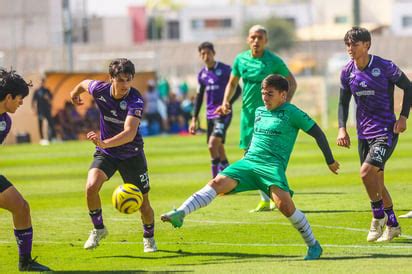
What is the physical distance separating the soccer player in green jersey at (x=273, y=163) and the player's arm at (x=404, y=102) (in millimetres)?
1212

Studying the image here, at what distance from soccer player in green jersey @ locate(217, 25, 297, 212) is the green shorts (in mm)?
4354

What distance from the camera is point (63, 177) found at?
77.0ft

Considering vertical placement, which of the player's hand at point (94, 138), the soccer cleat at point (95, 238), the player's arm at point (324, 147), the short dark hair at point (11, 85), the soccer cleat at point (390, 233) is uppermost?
the short dark hair at point (11, 85)

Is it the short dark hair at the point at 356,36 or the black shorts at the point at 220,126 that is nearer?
the short dark hair at the point at 356,36

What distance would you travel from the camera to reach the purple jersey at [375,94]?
487 inches

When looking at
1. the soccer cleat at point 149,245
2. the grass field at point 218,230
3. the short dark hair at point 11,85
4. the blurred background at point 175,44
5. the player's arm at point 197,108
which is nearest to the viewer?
the short dark hair at point 11,85

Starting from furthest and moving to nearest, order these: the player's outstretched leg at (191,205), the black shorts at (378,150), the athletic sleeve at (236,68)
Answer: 1. the athletic sleeve at (236,68)
2. the black shorts at (378,150)
3. the player's outstretched leg at (191,205)

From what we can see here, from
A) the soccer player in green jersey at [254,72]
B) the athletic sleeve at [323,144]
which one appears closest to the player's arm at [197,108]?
the soccer player in green jersey at [254,72]

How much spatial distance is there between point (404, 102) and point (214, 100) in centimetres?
700

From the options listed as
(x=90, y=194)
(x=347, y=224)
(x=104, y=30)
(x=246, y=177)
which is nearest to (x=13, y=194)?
(x=90, y=194)

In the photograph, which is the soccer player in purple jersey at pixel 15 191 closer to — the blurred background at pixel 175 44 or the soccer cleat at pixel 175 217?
the soccer cleat at pixel 175 217

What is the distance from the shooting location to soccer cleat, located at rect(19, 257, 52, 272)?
35.8 feet

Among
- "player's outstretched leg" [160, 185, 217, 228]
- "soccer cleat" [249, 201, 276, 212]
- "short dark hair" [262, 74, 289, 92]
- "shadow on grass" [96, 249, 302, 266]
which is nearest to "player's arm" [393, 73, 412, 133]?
"short dark hair" [262, 74, 289, 92]

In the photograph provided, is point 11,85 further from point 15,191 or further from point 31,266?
point 31,266
